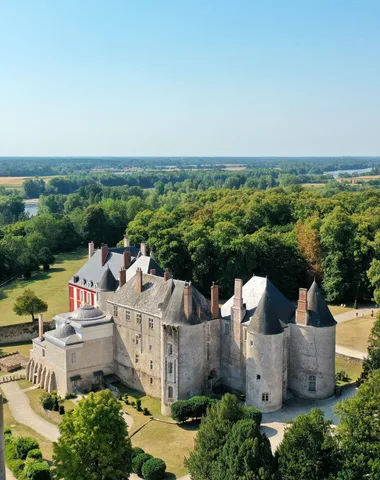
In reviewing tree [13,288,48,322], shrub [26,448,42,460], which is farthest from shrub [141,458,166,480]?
tree [13,288,48,322]

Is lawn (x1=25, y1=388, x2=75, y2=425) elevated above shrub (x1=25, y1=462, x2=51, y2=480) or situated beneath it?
situated beneath

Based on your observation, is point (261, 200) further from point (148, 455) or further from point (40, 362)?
point (148, 455)

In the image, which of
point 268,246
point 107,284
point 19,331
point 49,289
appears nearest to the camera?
point 107,284

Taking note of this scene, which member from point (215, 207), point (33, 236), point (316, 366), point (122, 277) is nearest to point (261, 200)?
point (215, 207)

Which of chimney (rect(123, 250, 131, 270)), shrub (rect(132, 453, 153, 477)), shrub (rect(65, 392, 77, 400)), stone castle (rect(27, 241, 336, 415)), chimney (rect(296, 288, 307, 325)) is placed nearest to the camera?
shrub (rect(132, 453, 153, 477))

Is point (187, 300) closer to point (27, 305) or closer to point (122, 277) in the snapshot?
point (122, 277)

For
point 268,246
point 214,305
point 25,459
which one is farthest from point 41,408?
point 268,246

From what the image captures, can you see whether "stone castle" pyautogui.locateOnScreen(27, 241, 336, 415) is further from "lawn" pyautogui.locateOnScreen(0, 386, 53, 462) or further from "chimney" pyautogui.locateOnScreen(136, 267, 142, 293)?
"lawn" pyautogui.locateOnScreen(0, 386, 53, 462)
